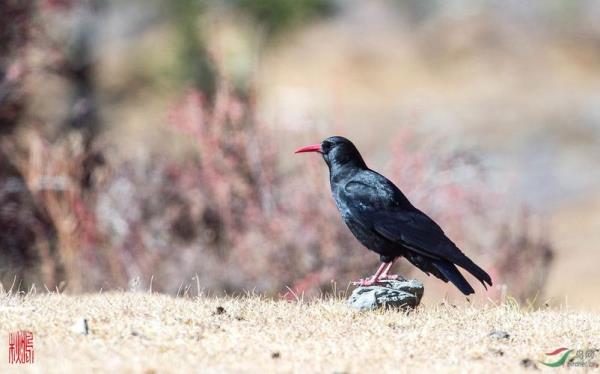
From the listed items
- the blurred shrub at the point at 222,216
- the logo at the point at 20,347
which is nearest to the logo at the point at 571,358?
the logo at the point at 20,347

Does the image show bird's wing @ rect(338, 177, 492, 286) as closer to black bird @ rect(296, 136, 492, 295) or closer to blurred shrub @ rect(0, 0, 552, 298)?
black bird @ rect(296, 136, 492, 295)

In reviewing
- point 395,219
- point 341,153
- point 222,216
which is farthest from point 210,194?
point 395,219

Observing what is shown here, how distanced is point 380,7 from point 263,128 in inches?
1624

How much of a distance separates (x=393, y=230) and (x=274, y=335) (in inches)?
58.2

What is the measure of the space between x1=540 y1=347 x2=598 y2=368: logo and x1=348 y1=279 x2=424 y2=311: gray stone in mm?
1478

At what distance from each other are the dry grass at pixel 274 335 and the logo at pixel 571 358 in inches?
3.5

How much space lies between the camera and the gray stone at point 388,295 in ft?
24.4

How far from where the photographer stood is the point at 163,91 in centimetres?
2928

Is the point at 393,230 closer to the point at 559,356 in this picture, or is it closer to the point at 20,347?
the point at 559,356

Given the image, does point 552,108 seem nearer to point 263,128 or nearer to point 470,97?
point 470,97

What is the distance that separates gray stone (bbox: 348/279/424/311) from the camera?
743 centimetres

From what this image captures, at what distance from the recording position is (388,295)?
759 centimetres

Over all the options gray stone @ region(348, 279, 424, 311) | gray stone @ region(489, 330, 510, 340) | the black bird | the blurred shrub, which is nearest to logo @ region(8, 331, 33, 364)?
gray stone @ region(348, 279, 424, 311)

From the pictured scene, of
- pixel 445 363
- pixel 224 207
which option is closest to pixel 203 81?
pixel 224 207
